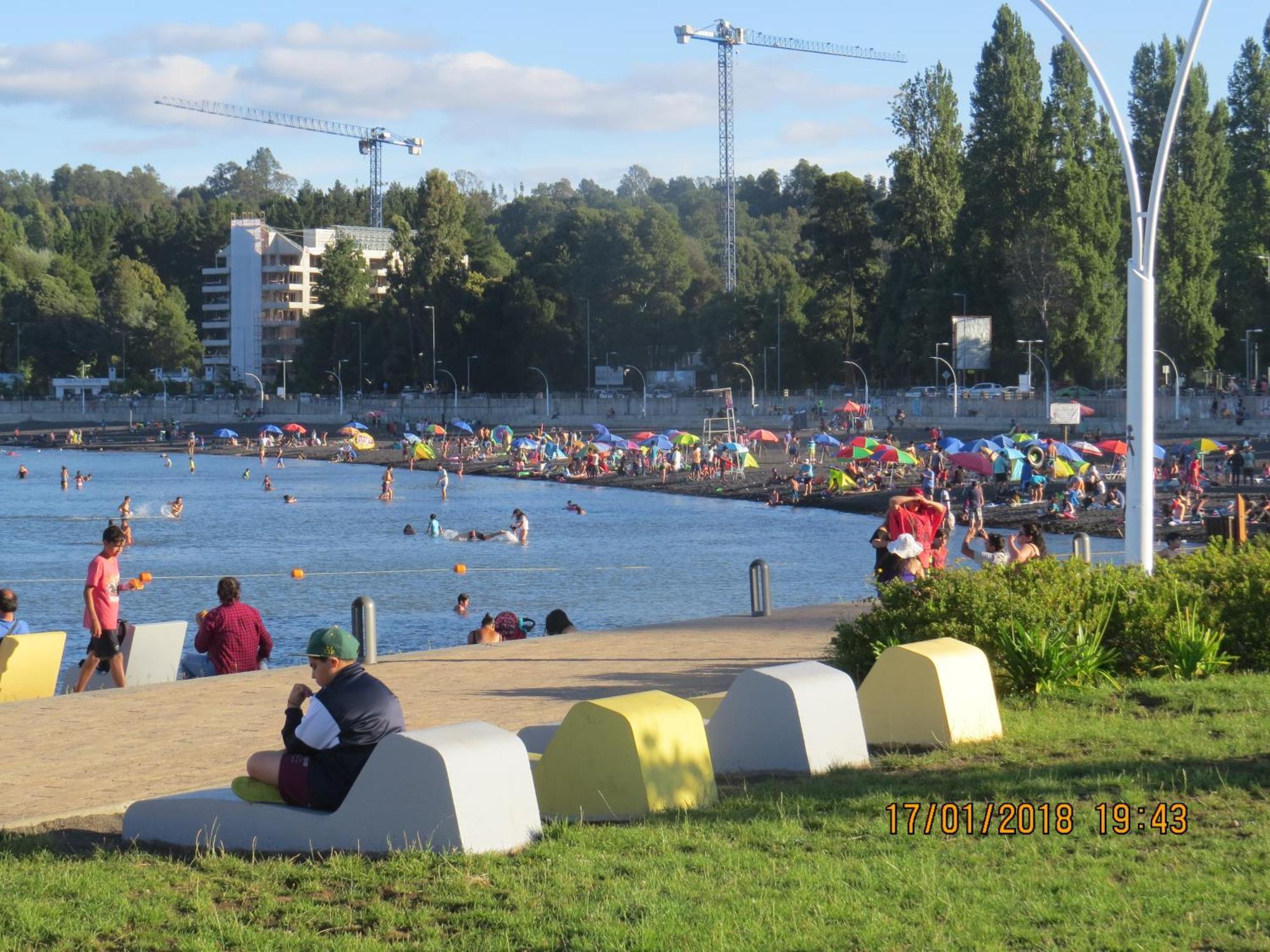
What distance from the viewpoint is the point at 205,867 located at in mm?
5742

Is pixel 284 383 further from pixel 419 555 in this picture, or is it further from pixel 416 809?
pixel 416 809

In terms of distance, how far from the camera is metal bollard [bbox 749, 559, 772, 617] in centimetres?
1431

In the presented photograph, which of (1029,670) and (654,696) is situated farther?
(1029,670)

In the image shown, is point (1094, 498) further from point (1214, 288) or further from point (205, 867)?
point (205, 867)

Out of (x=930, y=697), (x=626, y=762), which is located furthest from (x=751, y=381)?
(x=626, y=762)

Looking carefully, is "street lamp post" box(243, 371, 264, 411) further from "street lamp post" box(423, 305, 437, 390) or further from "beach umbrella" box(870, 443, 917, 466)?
"beach umbrella" box(870, 443, 917, 466)

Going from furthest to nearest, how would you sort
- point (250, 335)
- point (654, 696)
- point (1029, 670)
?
1. point (250, 335)
2. point (1029, 670)
3. point (654, 696)

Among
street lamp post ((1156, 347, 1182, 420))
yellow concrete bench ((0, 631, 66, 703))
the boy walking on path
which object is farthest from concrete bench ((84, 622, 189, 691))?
street lamp post ((1156, 347, 1182, 420))

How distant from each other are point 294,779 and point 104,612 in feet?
19.9

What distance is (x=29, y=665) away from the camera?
35.4 ft

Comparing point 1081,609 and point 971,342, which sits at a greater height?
point 971,342

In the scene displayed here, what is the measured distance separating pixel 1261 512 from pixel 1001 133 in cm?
3960

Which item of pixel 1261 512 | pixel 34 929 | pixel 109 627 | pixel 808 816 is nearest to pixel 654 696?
pixel 808 816

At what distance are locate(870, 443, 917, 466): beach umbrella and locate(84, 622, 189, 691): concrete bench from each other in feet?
118
